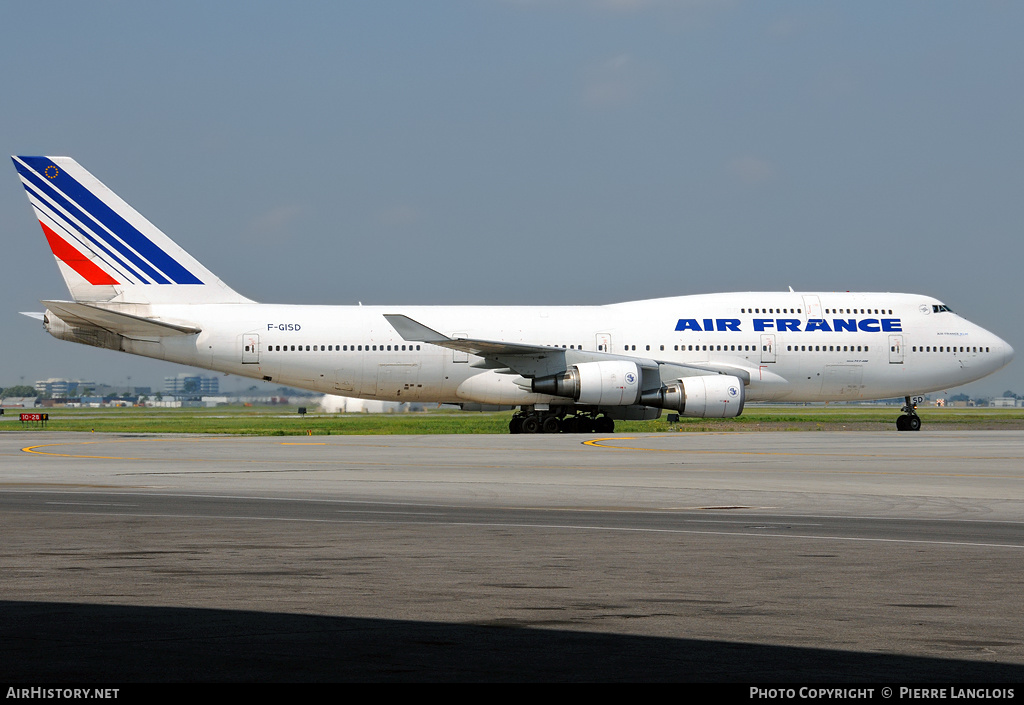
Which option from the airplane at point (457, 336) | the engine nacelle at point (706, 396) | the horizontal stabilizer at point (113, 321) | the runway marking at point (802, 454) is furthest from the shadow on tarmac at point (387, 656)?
the airplane at point (457, 336)

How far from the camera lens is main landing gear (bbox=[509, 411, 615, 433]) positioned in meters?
41.2

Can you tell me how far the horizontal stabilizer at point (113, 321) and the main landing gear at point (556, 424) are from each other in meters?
12.1

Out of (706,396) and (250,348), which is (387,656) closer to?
(706,396)

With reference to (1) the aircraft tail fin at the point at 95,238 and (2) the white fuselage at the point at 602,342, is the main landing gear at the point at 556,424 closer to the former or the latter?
(2) the white fuselage at the point at 602,342

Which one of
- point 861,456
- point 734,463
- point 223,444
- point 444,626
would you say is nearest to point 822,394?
point 861,456

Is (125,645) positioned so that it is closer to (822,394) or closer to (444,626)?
(444,626)

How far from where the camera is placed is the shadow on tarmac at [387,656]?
5949mm

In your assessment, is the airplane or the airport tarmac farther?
the airplane

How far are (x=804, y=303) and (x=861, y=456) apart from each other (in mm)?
17227

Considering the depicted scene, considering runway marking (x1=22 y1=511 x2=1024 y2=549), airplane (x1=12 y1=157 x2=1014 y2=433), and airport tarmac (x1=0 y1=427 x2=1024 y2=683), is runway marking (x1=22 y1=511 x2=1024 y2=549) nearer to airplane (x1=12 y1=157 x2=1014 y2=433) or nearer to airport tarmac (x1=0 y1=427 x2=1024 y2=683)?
airport tarmac (x1=0 y1=427 x2=1024 y2=683)

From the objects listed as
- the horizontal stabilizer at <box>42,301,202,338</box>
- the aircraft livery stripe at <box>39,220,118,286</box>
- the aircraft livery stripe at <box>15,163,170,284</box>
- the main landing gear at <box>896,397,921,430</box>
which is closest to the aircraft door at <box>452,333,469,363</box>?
the horizontal stabilizer at <box>42,301,202,338</box>

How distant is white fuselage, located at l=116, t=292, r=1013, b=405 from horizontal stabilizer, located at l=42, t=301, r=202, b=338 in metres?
0.46

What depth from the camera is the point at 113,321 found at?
3959cm

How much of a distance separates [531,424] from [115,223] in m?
16.8
